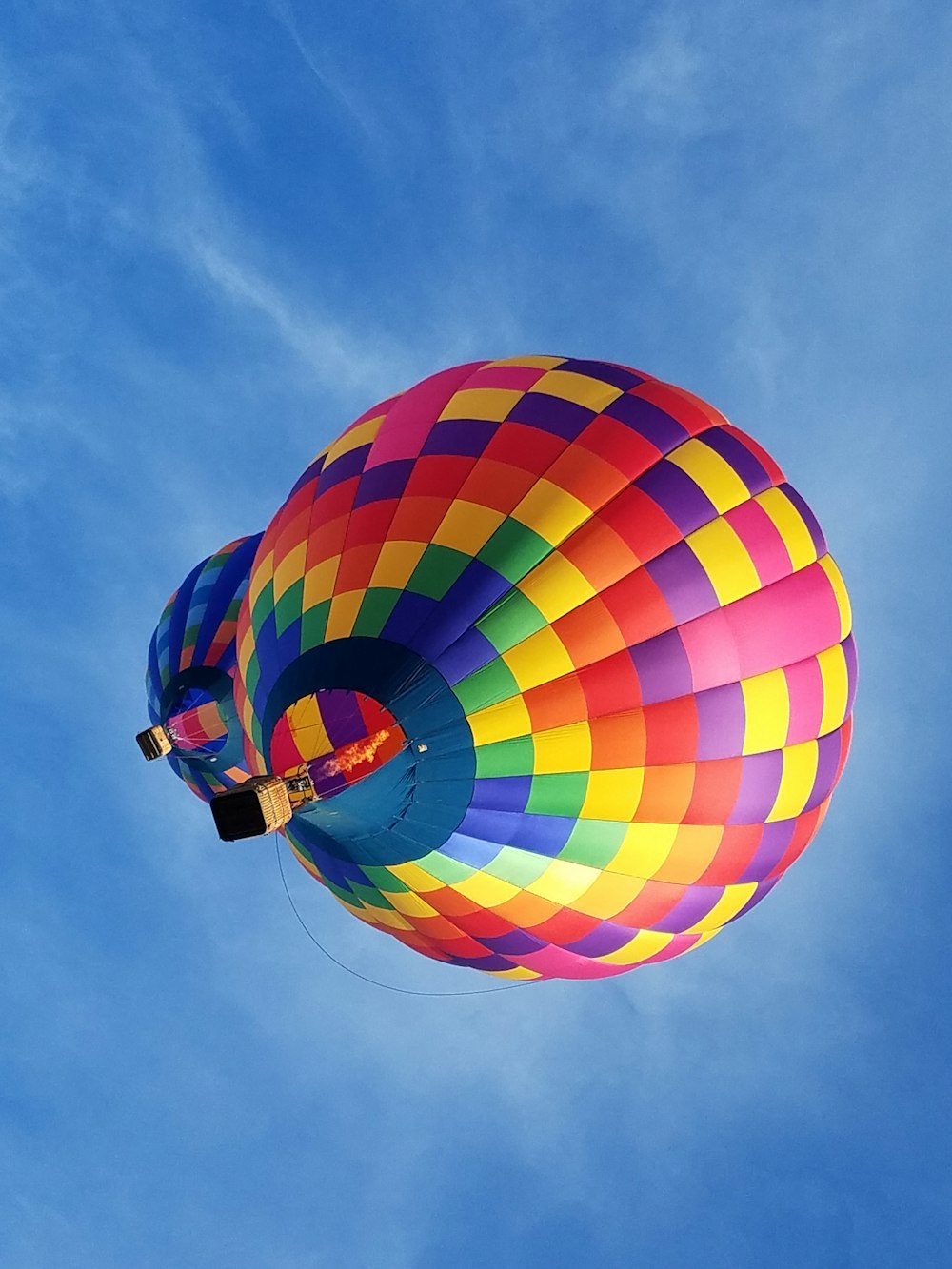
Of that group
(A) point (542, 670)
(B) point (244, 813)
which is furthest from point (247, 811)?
(A) point (542, 670)

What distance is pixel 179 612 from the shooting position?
42.4 ft

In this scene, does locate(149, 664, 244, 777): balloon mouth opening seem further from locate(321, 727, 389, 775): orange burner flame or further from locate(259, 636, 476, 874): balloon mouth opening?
locate(321, 727, 389, 775): orange burner flame

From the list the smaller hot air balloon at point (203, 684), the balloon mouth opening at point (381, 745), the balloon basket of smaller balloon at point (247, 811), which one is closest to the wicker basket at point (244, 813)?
the balloon basket of smaller balloon at point (247, 811)

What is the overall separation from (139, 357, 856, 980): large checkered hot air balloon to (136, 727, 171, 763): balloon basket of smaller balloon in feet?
15.0

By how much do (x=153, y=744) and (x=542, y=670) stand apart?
7182 mm

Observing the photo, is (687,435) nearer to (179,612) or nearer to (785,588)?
(785,588)

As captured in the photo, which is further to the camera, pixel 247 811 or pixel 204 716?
pixel 204 716

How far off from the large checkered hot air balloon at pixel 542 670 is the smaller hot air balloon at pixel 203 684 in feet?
14.3

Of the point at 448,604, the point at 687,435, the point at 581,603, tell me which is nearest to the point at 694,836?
the point at 581,603

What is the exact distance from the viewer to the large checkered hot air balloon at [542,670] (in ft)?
21.1

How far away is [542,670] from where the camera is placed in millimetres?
6527

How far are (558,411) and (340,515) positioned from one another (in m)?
1.93

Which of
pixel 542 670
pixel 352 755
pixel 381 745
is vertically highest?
pixel 542 670

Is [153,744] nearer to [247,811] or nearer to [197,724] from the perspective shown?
[197,724]
